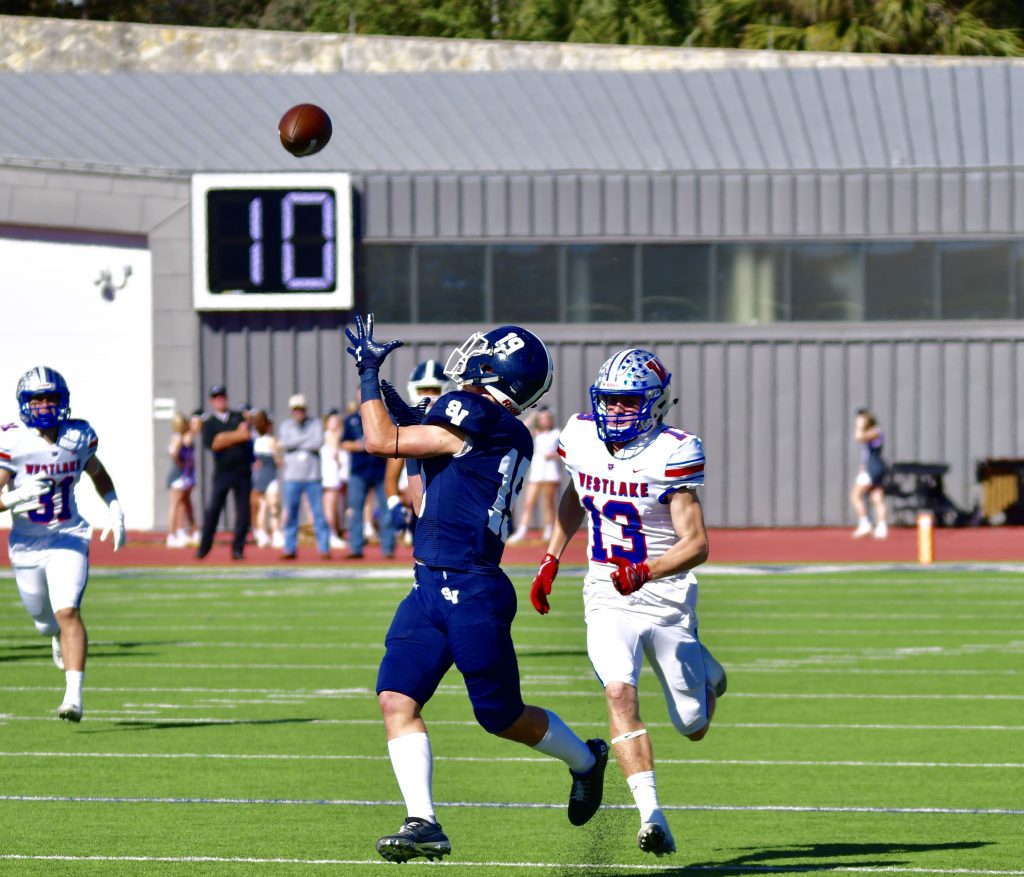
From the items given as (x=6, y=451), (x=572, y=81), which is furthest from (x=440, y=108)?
(x=6, y=451)

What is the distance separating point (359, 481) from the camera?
23.0 m

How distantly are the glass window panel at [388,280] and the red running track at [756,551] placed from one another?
4.40 meters

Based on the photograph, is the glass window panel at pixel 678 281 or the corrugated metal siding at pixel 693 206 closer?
the corrugated metal siding at pixel 693 206

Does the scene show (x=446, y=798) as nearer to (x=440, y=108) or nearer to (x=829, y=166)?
(x=829, y=166)

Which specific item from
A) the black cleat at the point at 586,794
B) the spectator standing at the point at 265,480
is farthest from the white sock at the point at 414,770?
the spectator standing at the point at 265,480

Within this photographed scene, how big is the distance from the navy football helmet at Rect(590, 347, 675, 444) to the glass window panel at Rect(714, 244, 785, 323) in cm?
2400

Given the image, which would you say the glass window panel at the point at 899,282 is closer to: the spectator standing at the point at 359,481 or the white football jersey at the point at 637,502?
the spectator standing at the point at 359,481

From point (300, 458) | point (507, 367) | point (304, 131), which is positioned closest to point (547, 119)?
point (300, 458)

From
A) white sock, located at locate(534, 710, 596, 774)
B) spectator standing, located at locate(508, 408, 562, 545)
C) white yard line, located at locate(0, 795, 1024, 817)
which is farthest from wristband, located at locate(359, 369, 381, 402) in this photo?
spectator standing, located at locate(508, 408, 562, 545)

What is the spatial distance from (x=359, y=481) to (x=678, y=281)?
10.2m

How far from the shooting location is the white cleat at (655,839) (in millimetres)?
7105

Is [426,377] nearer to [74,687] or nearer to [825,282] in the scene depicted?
[74,687]

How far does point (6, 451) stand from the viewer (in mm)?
11773

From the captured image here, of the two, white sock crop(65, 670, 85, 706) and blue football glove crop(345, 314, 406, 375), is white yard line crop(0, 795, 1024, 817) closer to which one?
white sock crop(65, 670, 85, 706)
